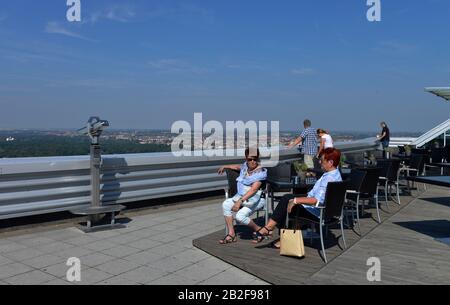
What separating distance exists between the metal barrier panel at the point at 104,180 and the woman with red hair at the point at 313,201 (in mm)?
2934

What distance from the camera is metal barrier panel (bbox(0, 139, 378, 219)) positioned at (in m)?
5.83

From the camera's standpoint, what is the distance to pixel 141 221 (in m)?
6.87

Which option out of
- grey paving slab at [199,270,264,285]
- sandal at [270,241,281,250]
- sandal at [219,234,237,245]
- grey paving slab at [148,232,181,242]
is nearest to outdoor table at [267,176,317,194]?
sandal at [270,241,281,250]

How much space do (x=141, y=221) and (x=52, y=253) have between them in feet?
6.47

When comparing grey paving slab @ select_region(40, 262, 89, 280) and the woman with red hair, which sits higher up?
the woman with red hair

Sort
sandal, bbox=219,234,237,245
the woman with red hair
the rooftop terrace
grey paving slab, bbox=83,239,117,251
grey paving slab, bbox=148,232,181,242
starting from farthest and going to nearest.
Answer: grey paving slab, bbox=148,232,181,242
sandal, bbox=219,234,237,245
grey paving slab, bbox=83,239,117,251
the woman with red hair
the rooftop terrace

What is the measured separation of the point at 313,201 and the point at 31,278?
120 inches

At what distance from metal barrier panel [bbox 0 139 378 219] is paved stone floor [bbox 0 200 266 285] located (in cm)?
46

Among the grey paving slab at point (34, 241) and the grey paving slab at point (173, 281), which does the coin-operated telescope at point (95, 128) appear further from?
the grey paving slab at point (173, 281)

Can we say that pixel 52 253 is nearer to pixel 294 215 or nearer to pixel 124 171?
pixel 124 171

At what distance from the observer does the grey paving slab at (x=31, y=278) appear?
4059 mm

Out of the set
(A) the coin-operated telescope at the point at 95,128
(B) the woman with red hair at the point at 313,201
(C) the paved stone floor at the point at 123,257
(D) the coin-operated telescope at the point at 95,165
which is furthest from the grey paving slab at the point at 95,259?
(A) the coin-operated telescope at the point at 95,128

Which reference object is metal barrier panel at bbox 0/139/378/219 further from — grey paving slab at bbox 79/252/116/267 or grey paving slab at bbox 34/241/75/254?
grey paving slab at bbox 79/252/116/267
